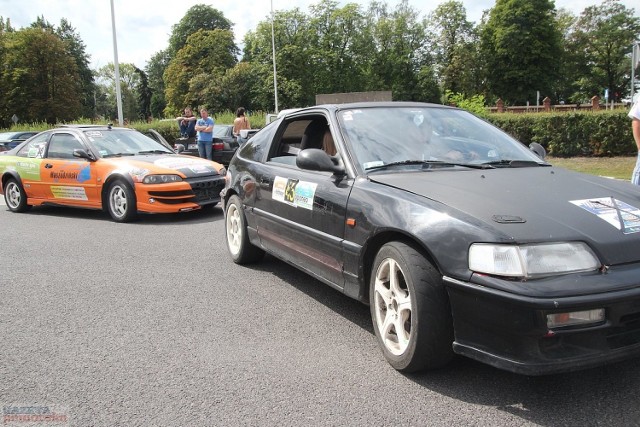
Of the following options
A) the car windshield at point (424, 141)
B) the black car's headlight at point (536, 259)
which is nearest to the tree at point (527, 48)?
the car windshield at point (424, 141)

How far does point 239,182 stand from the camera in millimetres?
5207

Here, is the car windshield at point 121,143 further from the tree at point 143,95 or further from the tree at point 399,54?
the tree at point 143,95

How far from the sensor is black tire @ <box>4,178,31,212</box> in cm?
936

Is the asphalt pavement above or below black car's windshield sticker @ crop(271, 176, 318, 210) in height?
below

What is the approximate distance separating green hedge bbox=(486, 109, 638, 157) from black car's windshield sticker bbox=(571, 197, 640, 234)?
1432cm

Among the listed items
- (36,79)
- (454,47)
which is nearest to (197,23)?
(36,79)

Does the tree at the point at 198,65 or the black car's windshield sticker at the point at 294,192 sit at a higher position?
the tree at the point at 198,65

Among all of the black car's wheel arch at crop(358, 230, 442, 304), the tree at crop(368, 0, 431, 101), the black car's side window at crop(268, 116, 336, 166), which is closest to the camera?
the black car's wheel arch at crop(358, 230, 442, 304)

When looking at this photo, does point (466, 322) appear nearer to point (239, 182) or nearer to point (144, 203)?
point (239, 182)

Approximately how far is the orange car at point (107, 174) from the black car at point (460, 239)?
13.2ft

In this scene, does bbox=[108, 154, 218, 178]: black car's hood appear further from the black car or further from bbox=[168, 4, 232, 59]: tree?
bbox=[168, 4, 232, 59]: tree

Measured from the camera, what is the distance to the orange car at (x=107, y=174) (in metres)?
7.92

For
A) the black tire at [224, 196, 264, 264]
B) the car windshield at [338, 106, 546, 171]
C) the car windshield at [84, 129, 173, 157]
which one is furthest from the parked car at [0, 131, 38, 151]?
the car windshield at [338, 106, 546, 171]

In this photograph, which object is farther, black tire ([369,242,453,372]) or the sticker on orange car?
the sticker on orange car
